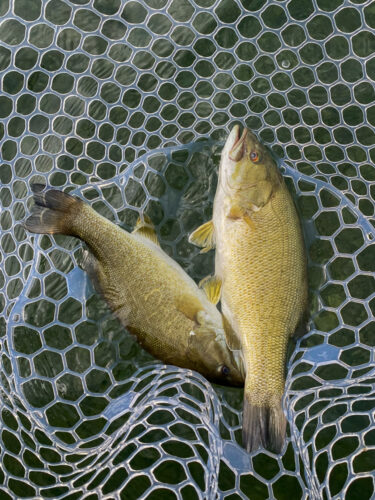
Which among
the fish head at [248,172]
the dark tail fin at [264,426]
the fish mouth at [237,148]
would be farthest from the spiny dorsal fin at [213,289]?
the fish mouth at [237,148]

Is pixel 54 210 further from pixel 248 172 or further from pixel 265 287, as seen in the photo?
pixel 265 287

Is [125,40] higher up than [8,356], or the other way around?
[125,40]

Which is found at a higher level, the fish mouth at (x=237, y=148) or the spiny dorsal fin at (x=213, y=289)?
the fish mouth at (x=237, y=148)

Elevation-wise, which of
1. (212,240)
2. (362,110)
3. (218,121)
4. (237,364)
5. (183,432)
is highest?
(362,110)

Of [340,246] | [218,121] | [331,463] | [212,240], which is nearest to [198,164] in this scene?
[218,121]

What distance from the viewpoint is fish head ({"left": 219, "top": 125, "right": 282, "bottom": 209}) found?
127 inches

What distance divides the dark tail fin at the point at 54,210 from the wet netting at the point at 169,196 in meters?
0.48

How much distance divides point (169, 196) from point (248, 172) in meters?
0.89

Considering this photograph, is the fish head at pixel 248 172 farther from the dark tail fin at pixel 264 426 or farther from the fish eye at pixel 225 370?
the dark tail fin at pixel 264 426

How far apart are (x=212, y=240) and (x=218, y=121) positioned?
0.94 meters

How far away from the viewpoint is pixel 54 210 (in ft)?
10.6

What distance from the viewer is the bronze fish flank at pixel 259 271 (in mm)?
2996

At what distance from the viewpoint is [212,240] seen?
3.38 m

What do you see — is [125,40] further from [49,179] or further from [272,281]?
[272,281]
